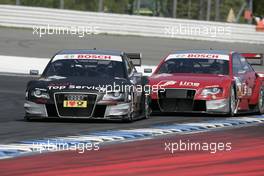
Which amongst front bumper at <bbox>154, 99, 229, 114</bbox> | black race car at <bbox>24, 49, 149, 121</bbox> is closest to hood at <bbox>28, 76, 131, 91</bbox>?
black race car at <bbox>24, 49, 149, 121</bbox>

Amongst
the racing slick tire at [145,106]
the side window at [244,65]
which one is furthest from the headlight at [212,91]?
the side window at [244,65]

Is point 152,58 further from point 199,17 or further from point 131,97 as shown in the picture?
point 131,97

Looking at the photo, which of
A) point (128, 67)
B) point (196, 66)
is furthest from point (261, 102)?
point (128, 67)

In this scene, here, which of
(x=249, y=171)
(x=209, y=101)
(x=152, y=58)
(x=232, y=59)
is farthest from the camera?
(x=152, y=58)

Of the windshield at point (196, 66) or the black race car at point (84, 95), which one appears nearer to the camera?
the black race car at point (84, 95)

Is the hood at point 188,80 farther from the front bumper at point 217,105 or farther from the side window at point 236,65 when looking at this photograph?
the side window at point 236,65

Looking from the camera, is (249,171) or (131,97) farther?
(131,97)

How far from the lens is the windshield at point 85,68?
51.5 ft

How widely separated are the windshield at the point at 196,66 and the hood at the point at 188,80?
43cm

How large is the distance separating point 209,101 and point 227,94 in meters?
0.35

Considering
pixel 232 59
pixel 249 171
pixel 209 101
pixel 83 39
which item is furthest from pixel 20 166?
pixel 83 39

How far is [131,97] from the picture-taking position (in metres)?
15.1

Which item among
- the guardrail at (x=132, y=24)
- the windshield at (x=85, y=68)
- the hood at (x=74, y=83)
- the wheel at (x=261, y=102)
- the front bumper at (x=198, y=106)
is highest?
the windshield at (x=85, y=68)

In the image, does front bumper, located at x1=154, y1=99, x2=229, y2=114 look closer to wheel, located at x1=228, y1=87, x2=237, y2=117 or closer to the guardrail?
wheel, located at x1=228, y1=87, x2=237, y2=117
